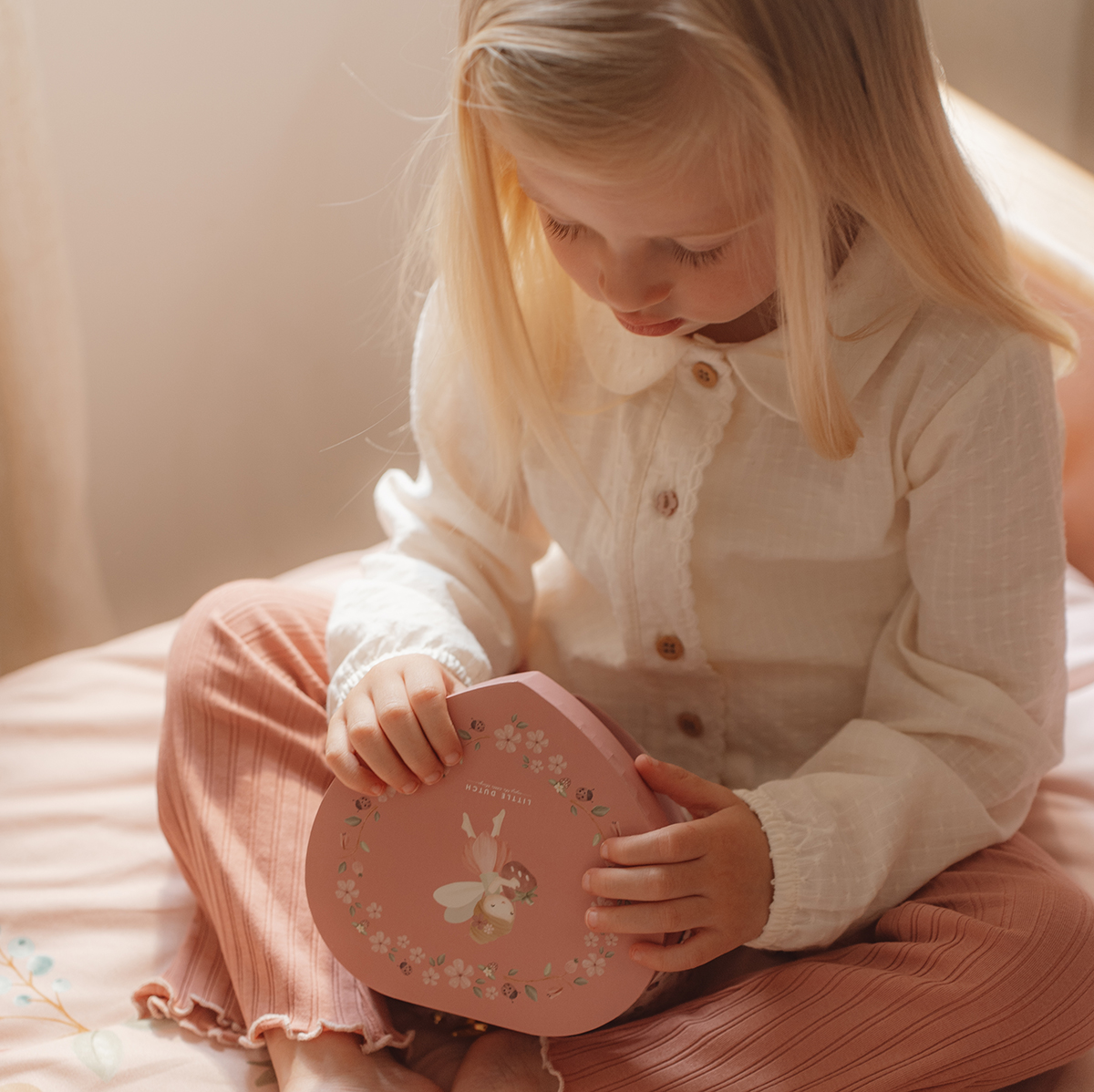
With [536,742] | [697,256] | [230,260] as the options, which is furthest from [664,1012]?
[230,260]

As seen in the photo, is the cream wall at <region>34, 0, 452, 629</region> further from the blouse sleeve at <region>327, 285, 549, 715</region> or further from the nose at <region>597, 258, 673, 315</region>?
the nose at <region>597, 258, 673, 315</region>

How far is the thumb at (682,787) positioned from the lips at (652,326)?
0.21 meters

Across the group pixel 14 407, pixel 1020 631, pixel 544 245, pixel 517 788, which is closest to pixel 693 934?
pixel 517 788

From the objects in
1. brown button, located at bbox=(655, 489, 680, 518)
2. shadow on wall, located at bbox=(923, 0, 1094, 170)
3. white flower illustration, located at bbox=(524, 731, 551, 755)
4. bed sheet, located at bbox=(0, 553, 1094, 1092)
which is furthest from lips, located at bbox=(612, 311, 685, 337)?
shadow on wall, located at bbox=(923, 0, 1094, 170)

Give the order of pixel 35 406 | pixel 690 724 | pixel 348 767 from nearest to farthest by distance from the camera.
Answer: pixel 348 767 → pixel 690 724 → pixel 35 406

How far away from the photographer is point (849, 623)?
67 cm

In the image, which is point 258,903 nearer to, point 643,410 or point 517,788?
point 517,788

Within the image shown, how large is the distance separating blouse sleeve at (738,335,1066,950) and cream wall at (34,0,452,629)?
58cm

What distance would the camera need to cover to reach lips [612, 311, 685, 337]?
0.54m

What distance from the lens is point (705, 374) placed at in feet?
2.00

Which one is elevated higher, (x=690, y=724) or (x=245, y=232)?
(x=245, y=232)

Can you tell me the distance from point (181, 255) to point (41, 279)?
0.19m

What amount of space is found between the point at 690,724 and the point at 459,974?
21cm

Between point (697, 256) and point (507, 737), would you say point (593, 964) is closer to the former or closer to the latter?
point (507, 737)
